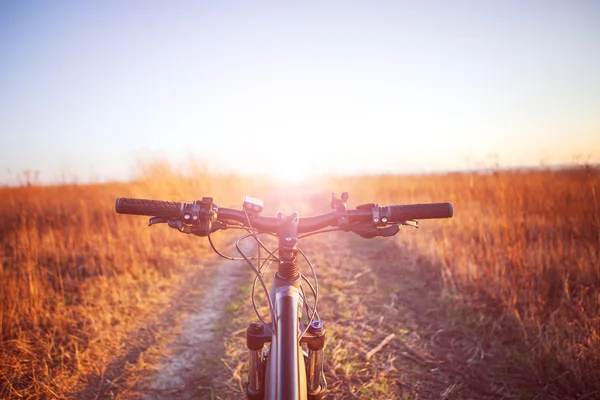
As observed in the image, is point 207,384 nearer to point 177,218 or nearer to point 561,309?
point 177,218

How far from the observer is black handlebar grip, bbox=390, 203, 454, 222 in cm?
142

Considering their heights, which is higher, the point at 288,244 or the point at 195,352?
the point at 288,244

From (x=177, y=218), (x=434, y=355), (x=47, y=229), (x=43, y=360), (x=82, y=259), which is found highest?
(x=177, y=218)

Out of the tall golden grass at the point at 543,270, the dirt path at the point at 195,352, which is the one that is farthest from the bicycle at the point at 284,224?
the tall golden grass at the point at 543,270

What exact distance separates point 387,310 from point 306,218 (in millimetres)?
3033

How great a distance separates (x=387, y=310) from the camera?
390 centimetres

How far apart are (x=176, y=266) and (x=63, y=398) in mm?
3228

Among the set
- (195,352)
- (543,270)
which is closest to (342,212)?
(195,352)

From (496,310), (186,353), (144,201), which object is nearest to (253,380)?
(144,201)

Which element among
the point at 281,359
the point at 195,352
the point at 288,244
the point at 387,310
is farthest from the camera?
the point at 387,310

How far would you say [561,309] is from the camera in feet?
11.3

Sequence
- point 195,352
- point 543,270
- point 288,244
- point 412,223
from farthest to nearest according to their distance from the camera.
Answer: point 543,270 → point 195,352 → point 412,223 → point 288,244

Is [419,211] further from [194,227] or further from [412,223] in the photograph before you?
[194,227]

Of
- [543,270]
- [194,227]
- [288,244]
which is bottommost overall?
[543,270]
